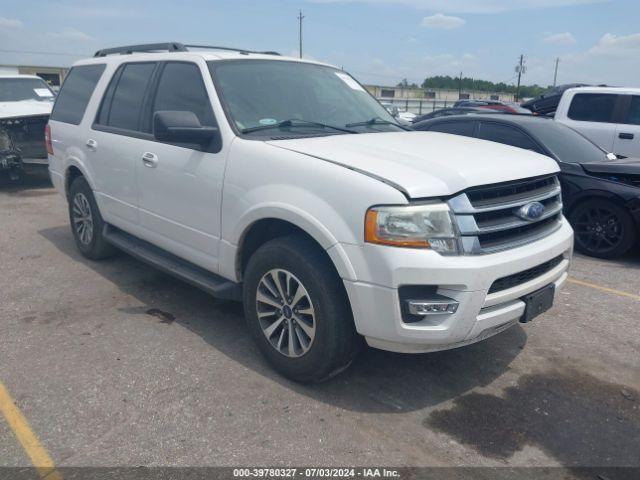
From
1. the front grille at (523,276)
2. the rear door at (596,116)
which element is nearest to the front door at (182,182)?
the front grille at (523,276)

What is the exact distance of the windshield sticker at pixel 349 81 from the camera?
4747mm

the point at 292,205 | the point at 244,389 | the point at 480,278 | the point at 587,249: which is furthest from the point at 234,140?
the point at 587,249

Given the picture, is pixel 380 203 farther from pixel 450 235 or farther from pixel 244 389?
pixel 244 389

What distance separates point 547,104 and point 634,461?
40.5 feet

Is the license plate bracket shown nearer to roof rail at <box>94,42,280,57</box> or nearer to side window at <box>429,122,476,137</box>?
roof rail at <box>94,42,280,57</box>

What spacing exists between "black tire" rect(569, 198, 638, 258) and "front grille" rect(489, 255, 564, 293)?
3.11 metres

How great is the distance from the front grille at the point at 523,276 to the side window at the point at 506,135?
3.46 metres

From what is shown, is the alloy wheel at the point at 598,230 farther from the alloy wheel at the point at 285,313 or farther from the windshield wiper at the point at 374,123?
the alloy wheel at the point at 285,313

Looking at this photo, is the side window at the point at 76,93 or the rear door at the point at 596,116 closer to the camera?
the side window at the point at 76,93

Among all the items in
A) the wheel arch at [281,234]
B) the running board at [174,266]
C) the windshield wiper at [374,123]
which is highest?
the windshield wiper at [374,123]

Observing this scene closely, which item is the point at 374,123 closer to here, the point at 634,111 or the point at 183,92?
the point at 183,92

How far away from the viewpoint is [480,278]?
2.83 meters

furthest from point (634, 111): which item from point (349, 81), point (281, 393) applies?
point (281, 393)

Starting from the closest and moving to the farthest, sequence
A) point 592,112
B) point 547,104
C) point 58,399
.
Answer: point 58,399 → point 592,112 → point 547,104
